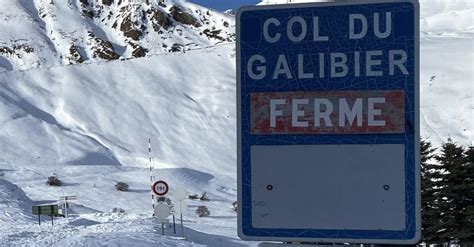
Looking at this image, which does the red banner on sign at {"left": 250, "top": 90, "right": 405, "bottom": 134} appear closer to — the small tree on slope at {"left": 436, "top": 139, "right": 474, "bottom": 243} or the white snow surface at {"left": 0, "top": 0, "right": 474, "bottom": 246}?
the small tree on slope at {"left": 436, "top": 139, "right": 474, "bottom": 243}

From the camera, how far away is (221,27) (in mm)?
77812

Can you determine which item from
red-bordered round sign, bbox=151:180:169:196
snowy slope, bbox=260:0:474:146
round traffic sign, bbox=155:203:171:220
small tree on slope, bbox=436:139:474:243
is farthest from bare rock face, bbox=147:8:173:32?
small tree on slope, bbox=436:139:474:243

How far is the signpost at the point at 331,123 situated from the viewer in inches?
83.0

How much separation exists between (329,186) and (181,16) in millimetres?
77143

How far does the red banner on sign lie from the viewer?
211 cm

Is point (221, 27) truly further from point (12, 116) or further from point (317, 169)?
point (317, 169)

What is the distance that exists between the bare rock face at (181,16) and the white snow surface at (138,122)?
12743 millimetres

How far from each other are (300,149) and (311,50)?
26cm

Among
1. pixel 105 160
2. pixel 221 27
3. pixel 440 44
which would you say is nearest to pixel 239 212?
pixel 105 160

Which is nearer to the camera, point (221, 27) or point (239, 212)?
point (239, 212)

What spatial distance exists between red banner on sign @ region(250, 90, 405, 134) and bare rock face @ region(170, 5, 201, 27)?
76759 millimetres

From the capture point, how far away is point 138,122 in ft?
163

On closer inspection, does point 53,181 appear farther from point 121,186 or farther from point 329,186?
point 329,186

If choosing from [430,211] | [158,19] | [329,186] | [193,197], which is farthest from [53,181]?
[158,19]
